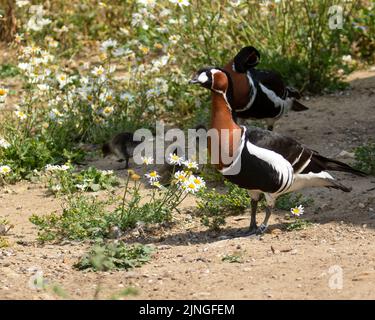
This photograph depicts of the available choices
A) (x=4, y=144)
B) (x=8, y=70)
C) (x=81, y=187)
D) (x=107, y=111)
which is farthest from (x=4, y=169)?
(x=8, y=70)

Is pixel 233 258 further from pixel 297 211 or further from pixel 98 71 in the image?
pixel 98 71

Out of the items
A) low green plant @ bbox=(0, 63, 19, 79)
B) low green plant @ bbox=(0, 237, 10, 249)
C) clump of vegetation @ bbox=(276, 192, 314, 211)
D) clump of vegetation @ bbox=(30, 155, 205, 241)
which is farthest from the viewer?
low green plant @ bbox=(0, 63, 19, 79)

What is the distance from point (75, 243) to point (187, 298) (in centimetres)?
170

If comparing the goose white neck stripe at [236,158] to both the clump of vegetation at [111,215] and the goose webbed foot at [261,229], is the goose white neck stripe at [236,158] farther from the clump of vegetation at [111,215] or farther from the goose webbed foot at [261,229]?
the goose webbed foot at [261,229]

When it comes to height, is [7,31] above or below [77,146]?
above

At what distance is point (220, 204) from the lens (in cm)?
732

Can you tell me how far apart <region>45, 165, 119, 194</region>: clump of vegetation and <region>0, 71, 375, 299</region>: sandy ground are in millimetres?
140

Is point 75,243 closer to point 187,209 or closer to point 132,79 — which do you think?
point 187,209

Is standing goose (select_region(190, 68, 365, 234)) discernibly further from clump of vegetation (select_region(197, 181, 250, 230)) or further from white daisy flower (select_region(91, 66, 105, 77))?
white daisy flower (select_region(91, 66, 105, 77))

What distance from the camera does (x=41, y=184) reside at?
8461 millimetres

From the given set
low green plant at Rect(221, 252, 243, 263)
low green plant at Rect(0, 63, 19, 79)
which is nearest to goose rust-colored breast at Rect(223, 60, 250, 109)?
low green plant at Rect(221, 252, 243, 263)

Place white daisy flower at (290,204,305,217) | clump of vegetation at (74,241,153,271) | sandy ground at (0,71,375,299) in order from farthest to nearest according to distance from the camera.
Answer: white daisy flower at (290,204,305,217) < clump of vegetation at (74,241,153,271) < sandy ground at (0,71,375,299)

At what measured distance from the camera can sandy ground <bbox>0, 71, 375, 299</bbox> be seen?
214 inches

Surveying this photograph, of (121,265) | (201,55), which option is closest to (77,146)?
(201,55)
